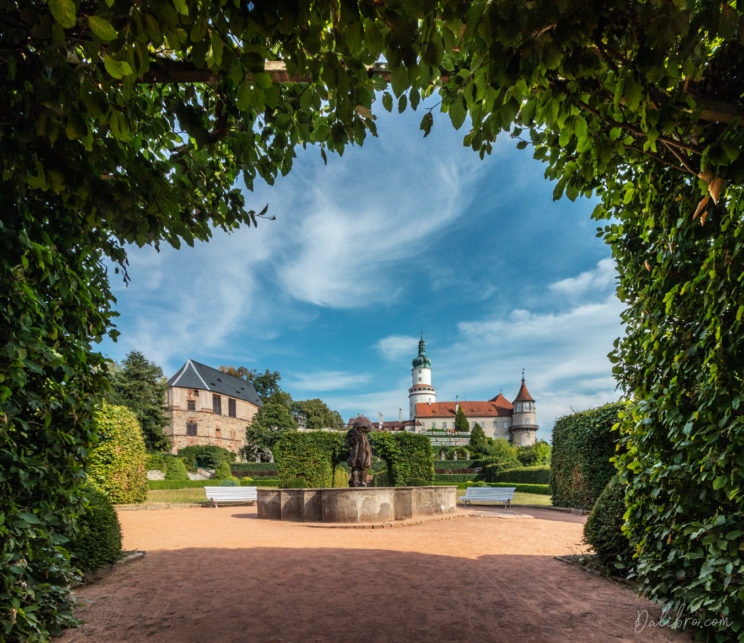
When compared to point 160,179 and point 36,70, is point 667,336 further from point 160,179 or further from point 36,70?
point 36,70

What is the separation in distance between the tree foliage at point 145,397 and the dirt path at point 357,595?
32704mm

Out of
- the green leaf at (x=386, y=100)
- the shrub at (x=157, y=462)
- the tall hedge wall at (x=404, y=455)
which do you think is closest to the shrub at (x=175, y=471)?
the shrub at (x=157, y=462)

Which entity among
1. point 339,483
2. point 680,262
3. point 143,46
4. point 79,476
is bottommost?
point 339,483

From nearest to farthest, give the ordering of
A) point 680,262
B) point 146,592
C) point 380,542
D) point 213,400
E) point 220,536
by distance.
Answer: point 680,262 → point 146,592 → point 380,542 → point 220,536 → point 213,400

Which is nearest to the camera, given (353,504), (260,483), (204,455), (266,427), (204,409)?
(353,504)

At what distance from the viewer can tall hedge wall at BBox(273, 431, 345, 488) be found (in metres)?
18.8

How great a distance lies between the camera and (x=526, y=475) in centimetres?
2930

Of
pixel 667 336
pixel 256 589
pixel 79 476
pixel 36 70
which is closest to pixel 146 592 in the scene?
pixel 256 589

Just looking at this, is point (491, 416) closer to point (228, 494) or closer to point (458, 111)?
point (228, 494)

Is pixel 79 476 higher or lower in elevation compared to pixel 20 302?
lower

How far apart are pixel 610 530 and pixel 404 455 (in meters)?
13.9

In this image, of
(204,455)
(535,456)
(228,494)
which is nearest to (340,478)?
(228,494)

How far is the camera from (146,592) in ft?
17.7

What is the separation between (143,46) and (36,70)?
1437 millimetres
